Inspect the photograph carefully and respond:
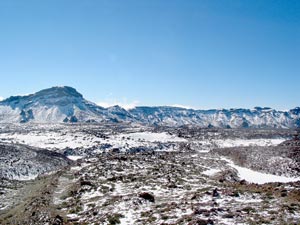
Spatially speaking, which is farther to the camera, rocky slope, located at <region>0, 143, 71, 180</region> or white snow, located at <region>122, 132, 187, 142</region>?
white snow, located at <region>122, 132, 187, 142</region>

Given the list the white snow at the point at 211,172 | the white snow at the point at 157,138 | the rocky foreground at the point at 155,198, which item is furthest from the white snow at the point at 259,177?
the white snow at the point at 157,138

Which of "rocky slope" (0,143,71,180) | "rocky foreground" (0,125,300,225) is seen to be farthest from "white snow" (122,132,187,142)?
"rocky foreground" (0,125,300,225)

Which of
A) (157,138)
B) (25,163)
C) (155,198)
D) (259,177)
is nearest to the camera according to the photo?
(155,198)

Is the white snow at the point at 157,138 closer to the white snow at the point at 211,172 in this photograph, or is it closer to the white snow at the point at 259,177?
the white snow at the point at 259,177

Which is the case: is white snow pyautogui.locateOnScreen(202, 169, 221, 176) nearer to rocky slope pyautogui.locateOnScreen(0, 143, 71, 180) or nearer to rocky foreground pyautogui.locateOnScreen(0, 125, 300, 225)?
rocky foreground pyautogui.locateOnScreen(0, 125, 300, 225)

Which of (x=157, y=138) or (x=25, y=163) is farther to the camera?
(x=157, y=138)

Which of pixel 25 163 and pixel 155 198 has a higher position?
pixel 155 198

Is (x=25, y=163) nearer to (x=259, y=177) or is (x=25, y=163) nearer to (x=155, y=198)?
(x=155, y=198)

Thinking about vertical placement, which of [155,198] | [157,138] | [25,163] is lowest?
[25,163]

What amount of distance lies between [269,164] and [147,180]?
23.6 metres

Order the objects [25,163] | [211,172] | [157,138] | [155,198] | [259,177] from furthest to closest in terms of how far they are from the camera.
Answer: [157,138], [25,163], [211,172], [259,177], [155,198]

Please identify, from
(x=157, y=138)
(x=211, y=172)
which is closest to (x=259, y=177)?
(x=211, y=172)

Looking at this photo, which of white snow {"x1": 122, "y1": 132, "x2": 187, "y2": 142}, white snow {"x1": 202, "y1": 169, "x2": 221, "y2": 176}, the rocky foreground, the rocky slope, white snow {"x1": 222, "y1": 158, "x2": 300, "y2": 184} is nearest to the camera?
the rocky foreground

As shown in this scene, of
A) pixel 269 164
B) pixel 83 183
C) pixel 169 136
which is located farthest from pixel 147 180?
pixel 169 136
